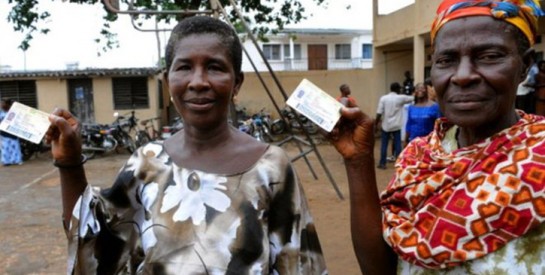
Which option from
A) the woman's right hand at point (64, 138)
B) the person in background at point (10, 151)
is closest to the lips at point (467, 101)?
the woman's right hand at point (64, 138)

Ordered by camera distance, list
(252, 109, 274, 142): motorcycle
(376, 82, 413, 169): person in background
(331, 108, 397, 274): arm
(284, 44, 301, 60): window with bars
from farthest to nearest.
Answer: (284, 44, 301, 60): window with bars, (252, 109, 274, 142): motorcycle, (376, 82, 413, 169): person in background, (331, 108, 397, 274): arm

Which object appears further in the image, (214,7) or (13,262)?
(214,7)

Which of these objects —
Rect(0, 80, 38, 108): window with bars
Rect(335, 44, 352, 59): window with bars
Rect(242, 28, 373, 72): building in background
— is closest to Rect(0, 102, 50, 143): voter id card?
Rect(0, 80, 38, 108): window with bars

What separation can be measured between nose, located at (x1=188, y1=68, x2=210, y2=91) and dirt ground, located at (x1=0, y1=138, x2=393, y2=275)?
2.70 meters

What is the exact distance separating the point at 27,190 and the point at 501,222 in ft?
26.8

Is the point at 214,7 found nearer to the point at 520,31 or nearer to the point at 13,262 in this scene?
the point at 13,262

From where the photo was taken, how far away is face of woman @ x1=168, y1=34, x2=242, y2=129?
1.30 metres

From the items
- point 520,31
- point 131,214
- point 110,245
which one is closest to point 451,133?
point 520,31

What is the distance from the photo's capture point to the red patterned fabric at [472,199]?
1052 mm

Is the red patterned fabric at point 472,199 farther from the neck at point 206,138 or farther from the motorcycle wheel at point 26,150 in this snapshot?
the motorcycle wheel at point 26,150

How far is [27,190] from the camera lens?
7.84 meters

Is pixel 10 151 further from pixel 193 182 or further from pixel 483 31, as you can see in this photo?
pixel 483 31

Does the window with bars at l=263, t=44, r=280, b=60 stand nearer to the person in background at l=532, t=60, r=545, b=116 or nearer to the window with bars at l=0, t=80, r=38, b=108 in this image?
the window with bars at l=0, t=80, r=38, b=108

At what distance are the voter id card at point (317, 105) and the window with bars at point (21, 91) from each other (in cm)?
1489
